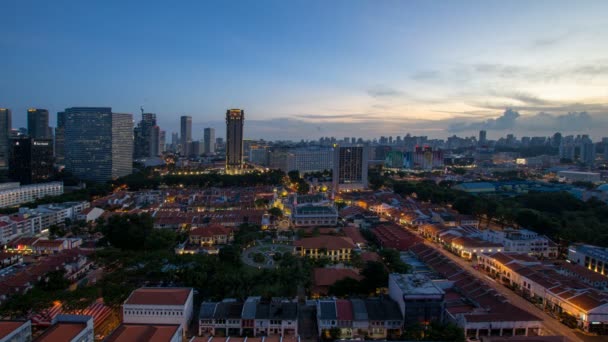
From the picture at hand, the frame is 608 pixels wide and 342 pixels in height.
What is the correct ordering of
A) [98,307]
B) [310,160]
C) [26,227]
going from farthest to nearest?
[310,160]
[26,227]
[98,307]

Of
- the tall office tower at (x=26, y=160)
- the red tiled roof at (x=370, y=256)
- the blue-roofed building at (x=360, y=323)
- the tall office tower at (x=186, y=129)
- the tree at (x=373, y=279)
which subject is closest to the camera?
the blue-roofed building at (x=360, y=323)

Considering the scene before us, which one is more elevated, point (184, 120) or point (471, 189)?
point (184, 120)

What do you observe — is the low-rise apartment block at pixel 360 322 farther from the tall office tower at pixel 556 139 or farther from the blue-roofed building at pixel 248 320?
the tall office tower at pixel 556 139

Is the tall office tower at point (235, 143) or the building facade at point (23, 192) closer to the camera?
the building facade at point (23, 192)

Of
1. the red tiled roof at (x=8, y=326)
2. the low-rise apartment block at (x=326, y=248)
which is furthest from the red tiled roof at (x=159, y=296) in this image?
the low-rise apartment block at (x=326, y=248)

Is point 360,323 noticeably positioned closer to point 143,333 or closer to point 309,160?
point 143,333

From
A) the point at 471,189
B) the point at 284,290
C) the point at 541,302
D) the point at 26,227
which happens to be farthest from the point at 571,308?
the point at 471,189

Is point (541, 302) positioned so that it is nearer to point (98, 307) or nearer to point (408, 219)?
point (408, 219)
